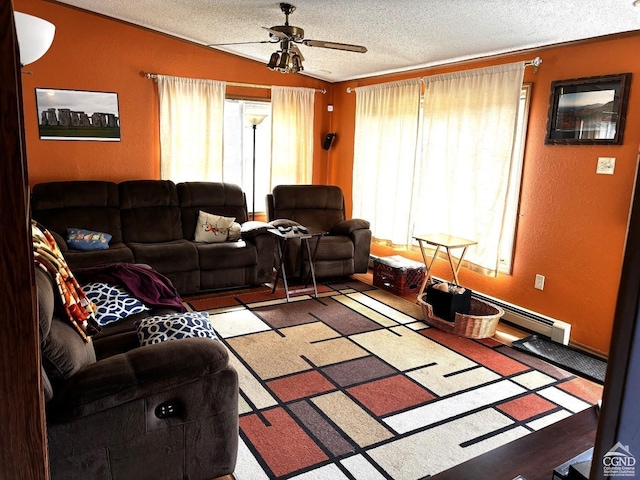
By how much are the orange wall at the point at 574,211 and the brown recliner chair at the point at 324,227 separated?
4.66 ft

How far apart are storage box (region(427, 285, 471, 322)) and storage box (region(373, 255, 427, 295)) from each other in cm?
76

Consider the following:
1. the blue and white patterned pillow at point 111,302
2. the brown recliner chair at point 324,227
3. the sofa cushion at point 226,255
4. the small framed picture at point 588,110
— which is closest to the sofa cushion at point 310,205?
the brown recliner chair at point 324,227

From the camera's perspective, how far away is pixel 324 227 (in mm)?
5352

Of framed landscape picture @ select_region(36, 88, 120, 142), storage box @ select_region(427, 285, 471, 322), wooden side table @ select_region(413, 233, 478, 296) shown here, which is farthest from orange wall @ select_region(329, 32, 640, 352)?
framed landscape picture @ select_region(36, 88, 120, 142)

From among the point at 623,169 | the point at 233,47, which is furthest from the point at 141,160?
the point at 623,169

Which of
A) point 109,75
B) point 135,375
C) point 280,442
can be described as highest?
point 109,75

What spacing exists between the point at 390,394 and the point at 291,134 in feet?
12.4

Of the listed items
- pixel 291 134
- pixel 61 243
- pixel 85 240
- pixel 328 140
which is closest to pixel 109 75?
pixel 85 240

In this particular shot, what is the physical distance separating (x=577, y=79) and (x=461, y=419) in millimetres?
2564

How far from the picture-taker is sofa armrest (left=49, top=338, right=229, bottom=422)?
1.62 meters

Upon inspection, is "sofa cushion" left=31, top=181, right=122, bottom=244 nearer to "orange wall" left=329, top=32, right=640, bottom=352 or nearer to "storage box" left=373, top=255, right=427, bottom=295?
"storage box" left=373, top=255, right=427, bottom=295

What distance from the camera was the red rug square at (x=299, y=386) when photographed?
2760 millimetres

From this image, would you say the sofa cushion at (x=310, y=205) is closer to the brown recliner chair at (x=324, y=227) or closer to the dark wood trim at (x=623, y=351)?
the brown recliner chair at (x=324, y=227)

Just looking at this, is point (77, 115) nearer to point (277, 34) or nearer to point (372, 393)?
point (277, 34)
